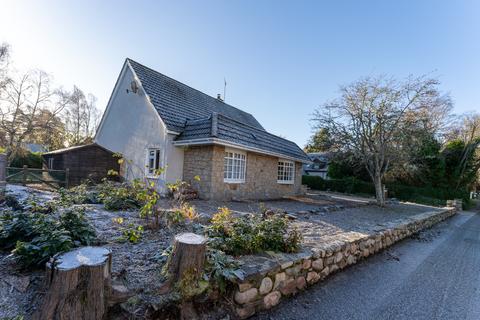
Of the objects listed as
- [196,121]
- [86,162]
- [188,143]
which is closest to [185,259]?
[188,143]

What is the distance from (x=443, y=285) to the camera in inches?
174

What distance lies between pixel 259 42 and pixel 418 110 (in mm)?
9112

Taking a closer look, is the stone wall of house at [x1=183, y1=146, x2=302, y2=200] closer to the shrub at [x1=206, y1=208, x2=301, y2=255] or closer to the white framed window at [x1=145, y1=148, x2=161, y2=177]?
the white framed window at [x1=145, y1=148, x2=161, y2=177]

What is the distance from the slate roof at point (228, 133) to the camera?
34.7ft

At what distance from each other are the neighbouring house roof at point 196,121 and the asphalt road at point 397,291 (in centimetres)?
713

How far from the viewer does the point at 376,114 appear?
12750 millimetres

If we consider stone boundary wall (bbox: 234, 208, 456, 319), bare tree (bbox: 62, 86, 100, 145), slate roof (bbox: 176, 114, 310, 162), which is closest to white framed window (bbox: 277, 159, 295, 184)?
slate roof (bbox: 176, 114, 310, 162)

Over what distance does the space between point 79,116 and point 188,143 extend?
2939 cm

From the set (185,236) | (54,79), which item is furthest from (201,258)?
(54,79)

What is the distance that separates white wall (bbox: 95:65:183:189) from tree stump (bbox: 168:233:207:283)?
25.5 feet

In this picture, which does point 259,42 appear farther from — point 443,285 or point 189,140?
point 443,285

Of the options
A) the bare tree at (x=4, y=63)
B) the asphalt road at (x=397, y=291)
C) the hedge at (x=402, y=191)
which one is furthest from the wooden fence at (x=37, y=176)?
the hedge at (x=402, y=191)

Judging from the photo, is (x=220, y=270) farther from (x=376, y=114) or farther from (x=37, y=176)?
(x=376, y=114)

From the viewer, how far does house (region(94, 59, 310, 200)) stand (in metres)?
10.8
